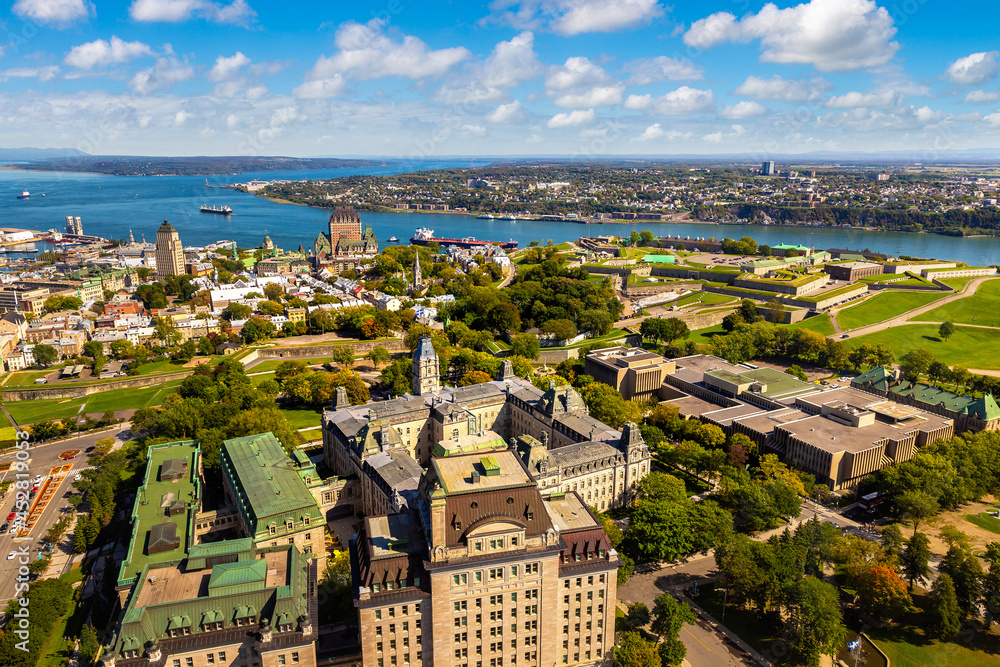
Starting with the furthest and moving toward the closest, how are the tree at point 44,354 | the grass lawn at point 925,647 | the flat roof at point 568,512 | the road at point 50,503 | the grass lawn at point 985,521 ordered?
the tree at point 44,354, the grass lawn at point 985,521, the road at point 50,503, the grass lawn at point 925,647, the flat roof at point 568,512

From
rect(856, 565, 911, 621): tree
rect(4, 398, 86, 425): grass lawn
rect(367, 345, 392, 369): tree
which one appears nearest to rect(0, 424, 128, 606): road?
rect(4, 398, 86, 425): grass lawn

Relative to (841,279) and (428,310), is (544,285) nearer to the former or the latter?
(428,310)

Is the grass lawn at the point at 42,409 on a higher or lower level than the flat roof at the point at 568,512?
lower

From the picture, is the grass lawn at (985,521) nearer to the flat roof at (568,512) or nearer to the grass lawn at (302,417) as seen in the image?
the flat roof at (568,512)

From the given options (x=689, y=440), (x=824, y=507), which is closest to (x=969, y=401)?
(x=824, y=507)

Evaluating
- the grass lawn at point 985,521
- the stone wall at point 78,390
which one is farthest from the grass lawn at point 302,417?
the grass lawn at point 985,521

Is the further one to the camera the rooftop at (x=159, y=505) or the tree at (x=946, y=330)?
the tree at (x=946, y=330)

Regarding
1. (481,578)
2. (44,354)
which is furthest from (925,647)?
(44,354)
